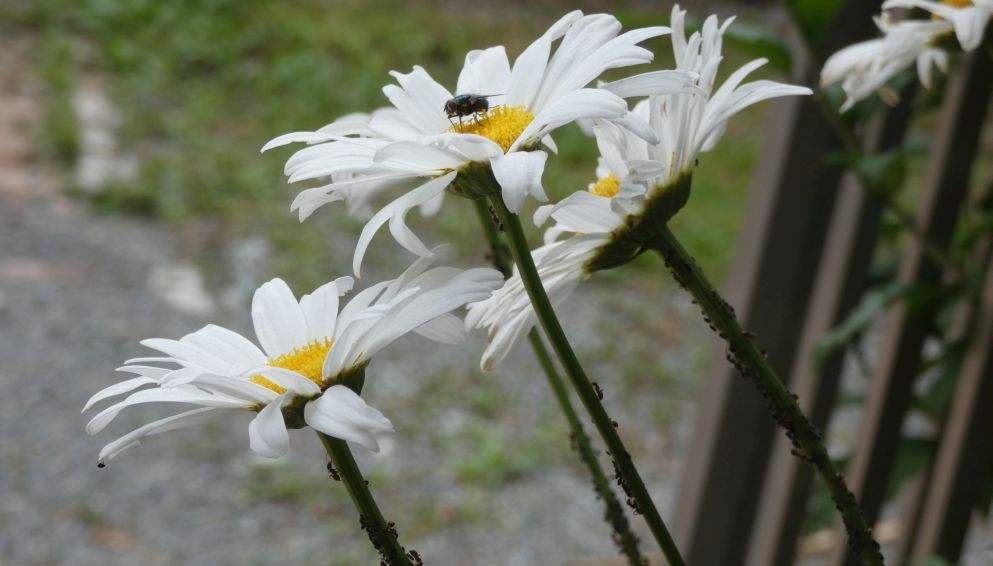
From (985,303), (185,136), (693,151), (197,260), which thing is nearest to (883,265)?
(985,303)

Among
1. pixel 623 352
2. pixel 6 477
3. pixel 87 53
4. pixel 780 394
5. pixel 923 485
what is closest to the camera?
pixel 780 394

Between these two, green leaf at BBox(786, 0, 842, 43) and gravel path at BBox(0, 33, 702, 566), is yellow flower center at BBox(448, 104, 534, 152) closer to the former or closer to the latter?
green leaf at BBox(786, 0, 842, 43)

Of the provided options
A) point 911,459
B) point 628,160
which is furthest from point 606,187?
point 911,459

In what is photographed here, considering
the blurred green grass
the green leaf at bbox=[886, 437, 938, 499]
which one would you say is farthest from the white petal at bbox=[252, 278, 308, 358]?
the blurred green grass

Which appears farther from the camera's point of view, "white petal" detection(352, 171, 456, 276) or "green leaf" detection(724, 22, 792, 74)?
"green leaf" detection(724, 22, 792, 74)

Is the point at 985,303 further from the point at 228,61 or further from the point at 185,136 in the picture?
the point at 228,61

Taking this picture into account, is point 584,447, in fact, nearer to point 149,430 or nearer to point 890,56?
point 149,430
